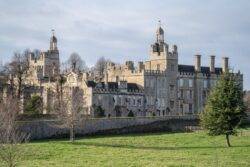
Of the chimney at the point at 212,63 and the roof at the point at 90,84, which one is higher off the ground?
the chimney at the point at 212,63

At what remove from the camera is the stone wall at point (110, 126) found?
54375 millimetres

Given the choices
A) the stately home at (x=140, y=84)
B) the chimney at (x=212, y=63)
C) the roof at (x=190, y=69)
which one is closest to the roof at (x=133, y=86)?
the stately home at (x=140, y=84)

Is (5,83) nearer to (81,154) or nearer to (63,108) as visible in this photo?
(63,108)

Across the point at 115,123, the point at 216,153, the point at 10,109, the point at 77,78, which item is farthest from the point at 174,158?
the point at 77,78

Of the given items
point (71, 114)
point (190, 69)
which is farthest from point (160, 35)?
point (71, 114)

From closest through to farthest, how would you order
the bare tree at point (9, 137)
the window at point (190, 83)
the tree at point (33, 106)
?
the bare tree at point (9, 137) < the tree at point (33, 106) < the window at point (190, 83)

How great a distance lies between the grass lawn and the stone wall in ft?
26.9

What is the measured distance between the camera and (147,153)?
3809cm

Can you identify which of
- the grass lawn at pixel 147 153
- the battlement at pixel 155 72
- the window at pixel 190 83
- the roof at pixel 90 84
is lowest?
the grass lawn at pixel 147 153

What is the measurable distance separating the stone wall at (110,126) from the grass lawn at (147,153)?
820 cm

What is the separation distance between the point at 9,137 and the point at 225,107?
1859 centimetres

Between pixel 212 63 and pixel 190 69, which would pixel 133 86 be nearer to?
pixel 190 69

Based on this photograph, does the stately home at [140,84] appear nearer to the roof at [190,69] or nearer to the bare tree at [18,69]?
the roof at [190,69]

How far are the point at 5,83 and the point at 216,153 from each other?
3542 centimetres
